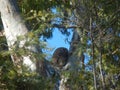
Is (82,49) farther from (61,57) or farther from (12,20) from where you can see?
(61,57)

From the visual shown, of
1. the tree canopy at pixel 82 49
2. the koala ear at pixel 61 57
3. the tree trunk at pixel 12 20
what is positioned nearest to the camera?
the tree canopy at pixel 82 49

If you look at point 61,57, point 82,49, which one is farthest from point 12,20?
point 61,57

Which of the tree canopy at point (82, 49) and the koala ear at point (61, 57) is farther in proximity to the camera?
the koala ear at point (61, 57)

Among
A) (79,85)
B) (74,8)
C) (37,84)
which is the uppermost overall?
Result: (74,8)

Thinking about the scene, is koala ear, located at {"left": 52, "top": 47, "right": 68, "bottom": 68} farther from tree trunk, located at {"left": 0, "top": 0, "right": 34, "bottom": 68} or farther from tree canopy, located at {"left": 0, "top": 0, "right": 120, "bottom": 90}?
tree trunk, located at {"left": 0, "top": 0, "right": 34, "bottom": 68}

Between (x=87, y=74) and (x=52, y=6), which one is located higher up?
(x=52, y=6)

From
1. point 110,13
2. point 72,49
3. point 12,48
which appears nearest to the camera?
point 12,48

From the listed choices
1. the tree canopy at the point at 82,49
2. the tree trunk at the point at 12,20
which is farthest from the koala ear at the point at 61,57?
the tree trunk at the point at 12,20

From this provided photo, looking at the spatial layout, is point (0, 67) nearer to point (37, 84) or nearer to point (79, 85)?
point (37, 84)

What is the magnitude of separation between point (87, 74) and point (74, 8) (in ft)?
4.69

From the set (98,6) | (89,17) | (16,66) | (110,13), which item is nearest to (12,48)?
(16,66)

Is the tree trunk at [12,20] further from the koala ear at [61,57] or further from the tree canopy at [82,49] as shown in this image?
→ the koala ear at [61,57]

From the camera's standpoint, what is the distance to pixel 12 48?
5.05 metres

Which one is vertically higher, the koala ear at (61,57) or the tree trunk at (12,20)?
the tree trunk at (12,20)
